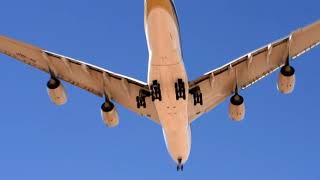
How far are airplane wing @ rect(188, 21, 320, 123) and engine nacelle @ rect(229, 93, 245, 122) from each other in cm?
79

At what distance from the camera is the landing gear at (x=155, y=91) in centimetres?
3444

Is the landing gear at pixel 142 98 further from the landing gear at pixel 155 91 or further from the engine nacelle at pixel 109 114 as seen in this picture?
the landing gear at pixel 155 91

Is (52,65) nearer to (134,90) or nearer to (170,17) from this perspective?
(134,90)

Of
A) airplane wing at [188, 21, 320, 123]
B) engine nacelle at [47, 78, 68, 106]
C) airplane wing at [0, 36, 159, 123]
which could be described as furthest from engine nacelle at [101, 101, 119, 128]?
airplane wing at [188, 21, 320, 123]

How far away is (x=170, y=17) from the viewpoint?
31.1 m

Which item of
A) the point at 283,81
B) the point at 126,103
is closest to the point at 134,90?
the point at 126,103

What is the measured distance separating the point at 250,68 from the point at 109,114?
9252mm

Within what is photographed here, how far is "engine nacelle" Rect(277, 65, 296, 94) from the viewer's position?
124 feet

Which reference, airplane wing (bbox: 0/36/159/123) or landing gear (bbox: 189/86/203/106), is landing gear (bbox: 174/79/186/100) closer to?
landing gear (bbox: 189/86/203/106)

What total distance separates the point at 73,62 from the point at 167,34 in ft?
32.0

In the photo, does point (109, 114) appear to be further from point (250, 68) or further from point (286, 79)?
point (286, 79)

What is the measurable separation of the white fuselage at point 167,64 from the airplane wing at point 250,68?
6.96 feet

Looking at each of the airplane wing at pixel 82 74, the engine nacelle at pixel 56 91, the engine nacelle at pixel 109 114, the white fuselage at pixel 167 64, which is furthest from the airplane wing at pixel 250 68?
the engine nacelle at pixel 56 91

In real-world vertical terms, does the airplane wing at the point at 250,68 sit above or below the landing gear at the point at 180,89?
above
